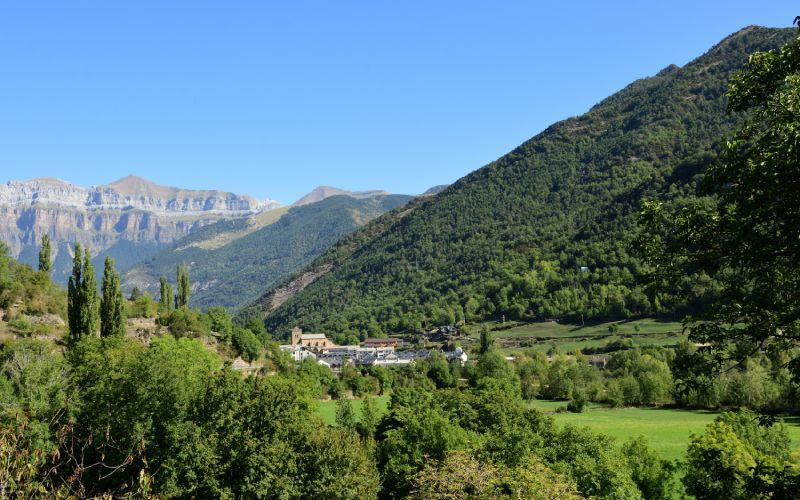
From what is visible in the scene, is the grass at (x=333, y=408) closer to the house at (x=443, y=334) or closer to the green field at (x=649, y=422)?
the green field at (x=649, y=422)

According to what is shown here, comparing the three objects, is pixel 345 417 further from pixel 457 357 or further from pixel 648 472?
pixel 457 357

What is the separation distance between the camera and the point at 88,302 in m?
54.9

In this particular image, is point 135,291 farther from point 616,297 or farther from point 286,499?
point 616,297

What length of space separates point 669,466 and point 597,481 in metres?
11.5

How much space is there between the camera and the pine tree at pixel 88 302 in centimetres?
5456

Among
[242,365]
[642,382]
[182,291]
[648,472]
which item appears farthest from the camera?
[182,291]

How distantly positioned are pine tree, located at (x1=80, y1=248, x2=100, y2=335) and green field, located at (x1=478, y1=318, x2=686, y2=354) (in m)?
102

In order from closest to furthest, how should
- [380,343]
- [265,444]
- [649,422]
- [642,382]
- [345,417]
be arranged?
[265,444] → [345,417] → [649,422] → [642,382] → [380,343]

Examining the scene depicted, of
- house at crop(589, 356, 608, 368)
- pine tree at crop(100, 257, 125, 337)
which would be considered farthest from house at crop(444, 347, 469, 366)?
pine tree at crop(100, 257, 125, 337)

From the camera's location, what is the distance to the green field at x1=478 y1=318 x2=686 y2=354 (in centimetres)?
12519

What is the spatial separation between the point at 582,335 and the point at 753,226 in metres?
140

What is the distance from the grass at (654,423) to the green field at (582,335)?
41.0 m

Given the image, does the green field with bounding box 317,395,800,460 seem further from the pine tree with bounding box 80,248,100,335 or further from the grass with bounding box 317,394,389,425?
the pine tree with bounding box 80,248,100,335

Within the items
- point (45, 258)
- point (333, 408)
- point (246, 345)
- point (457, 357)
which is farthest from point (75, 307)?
point (457, 357)
